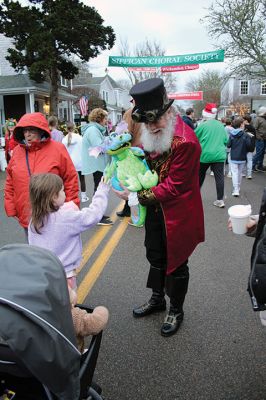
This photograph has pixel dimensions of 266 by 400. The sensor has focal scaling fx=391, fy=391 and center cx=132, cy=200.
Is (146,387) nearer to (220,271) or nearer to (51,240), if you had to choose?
(51,240)

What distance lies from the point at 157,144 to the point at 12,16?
2614 cm

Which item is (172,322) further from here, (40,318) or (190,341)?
(40,318)

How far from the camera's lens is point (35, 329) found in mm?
1480

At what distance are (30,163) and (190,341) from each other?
2.07 meters

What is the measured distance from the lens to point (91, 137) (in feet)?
23.5

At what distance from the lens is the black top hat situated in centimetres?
290

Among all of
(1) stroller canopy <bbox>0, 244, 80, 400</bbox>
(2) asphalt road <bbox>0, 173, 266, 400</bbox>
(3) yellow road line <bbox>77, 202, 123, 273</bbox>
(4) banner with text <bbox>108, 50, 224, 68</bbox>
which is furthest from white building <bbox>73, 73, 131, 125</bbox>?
(1) stroller canopy <bbox>0, 244, 80, 400</bbox>

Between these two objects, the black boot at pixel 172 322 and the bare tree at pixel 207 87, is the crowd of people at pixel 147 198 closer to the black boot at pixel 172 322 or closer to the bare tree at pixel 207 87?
the black boot at pixel 172 322

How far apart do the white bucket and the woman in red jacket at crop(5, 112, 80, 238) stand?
5.98 feet

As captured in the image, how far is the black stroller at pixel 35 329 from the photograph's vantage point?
1454 mm

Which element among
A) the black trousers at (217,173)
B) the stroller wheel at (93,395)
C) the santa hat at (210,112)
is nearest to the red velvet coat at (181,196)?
the stroller wheel at (93,395)

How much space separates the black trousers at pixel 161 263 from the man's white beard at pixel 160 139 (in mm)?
513

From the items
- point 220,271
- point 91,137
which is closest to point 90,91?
point 91,137

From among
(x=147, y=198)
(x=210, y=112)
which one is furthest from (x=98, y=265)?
(x=210, y=112)
